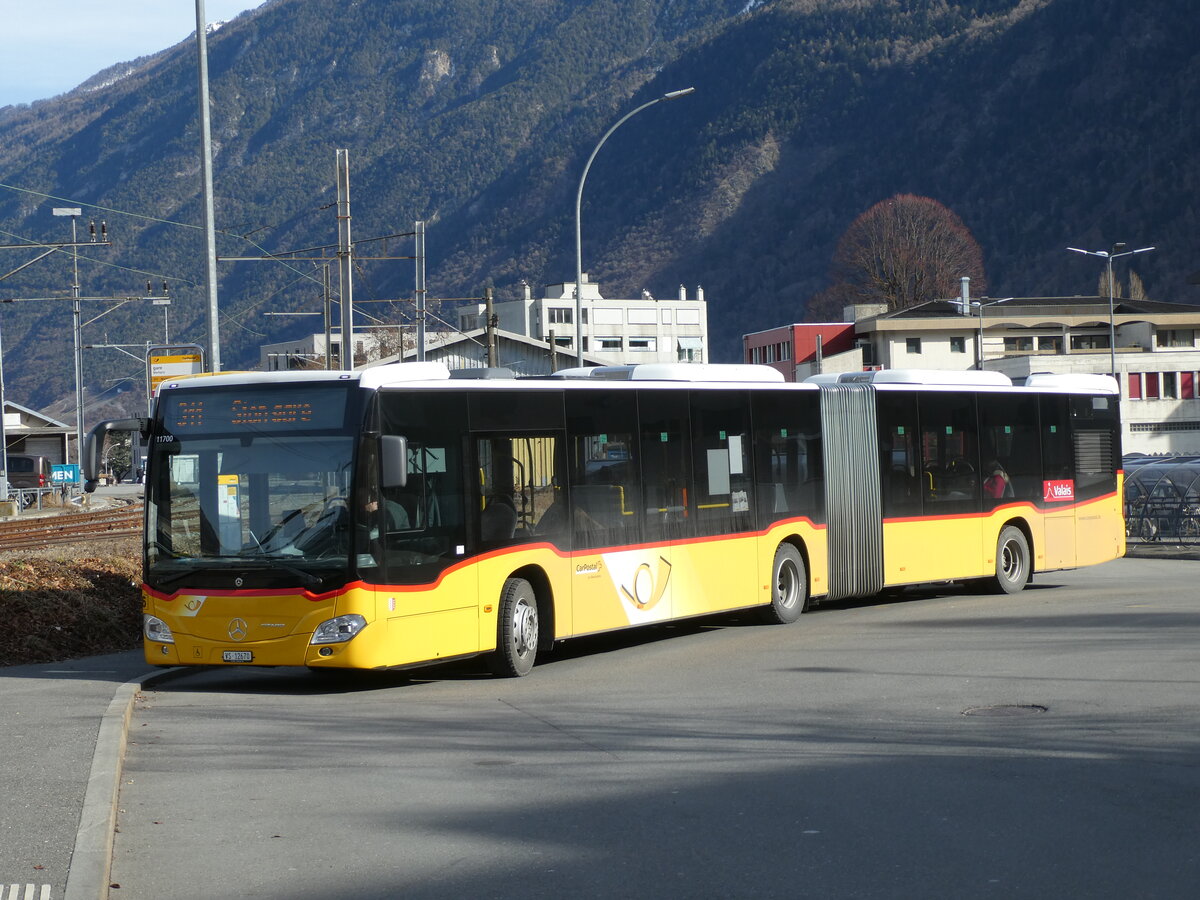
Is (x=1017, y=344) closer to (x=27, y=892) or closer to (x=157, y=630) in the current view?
(x=157, y=630)

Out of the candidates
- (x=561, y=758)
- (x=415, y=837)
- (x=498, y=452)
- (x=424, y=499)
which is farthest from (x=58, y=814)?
(x=498, y=452)

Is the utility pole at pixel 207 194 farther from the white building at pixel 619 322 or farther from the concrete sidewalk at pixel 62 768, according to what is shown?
the white building at pixel 619 322

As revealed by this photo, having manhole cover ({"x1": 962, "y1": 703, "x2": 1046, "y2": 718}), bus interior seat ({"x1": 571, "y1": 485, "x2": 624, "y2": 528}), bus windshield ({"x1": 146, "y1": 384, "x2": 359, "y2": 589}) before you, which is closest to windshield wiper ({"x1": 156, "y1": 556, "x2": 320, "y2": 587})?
bus windshield ({"x1": 146, "y1": 384, "x2": 359, "y2": 589})

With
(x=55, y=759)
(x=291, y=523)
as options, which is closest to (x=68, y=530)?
(x=291, y=523)

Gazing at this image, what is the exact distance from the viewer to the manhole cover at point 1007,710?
39.2 feet

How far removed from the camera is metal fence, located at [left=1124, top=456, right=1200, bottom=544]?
1414 inches

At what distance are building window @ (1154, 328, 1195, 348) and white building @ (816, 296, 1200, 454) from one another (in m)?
0.06

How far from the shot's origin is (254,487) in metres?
13.9

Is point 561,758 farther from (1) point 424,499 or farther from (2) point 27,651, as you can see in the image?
(2) point 27,651

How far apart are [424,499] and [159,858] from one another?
628 cm

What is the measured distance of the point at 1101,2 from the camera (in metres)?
196

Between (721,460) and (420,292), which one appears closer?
(721,460)

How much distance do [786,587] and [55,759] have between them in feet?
35.3

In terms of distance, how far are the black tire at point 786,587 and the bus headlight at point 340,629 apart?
6.81 meters
